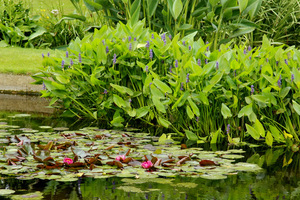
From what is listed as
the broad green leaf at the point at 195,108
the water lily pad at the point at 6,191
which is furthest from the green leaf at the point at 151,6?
the water lily pad at the point at 6,191

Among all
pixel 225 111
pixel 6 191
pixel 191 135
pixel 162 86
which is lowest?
pixel 6 191

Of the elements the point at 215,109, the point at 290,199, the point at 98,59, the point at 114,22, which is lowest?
the point at 290,199

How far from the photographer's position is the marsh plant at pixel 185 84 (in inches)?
167

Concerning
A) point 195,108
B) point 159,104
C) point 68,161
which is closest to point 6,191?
point 68,161

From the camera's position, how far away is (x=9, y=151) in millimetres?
3770

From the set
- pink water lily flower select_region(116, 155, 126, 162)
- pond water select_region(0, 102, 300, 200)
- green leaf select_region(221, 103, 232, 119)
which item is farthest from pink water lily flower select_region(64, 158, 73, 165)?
green leaf select_region(221, 103, 232, 119)

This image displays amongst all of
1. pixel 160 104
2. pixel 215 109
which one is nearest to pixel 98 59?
pixel 160 104

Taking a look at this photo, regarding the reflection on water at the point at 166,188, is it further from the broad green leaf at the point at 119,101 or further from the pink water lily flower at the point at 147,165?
the broad green leaf at the point at 119,101

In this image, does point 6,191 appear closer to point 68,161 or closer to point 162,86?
point 68,161

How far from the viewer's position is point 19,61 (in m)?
7.80

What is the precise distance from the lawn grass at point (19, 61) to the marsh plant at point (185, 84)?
73.0 inches

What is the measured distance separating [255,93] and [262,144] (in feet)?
1.59

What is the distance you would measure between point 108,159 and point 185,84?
116cm

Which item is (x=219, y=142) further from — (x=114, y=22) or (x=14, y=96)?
(x=14, y=96)
